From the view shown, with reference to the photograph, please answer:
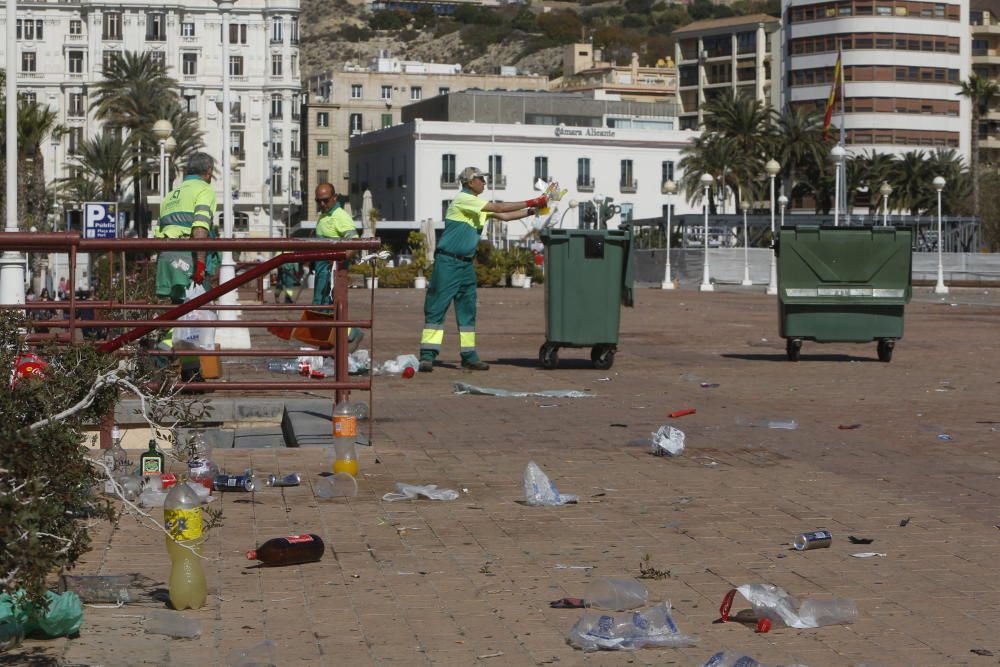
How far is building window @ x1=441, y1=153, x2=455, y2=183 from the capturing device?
102 meters

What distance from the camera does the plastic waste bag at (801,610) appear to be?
5.76 meters

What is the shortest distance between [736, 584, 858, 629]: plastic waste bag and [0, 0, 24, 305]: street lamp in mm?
8333

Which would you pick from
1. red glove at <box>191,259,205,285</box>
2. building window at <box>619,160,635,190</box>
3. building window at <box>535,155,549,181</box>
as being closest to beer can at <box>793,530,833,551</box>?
red glove at <box>191,259,205,285</box>

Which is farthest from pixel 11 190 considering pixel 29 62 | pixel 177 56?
pixel 29 62

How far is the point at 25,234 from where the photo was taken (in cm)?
800

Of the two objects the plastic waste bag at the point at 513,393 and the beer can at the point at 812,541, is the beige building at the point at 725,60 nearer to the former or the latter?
the plastic waste bag at the point at 513,393

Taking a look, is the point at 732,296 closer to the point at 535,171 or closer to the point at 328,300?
the point at 328,300

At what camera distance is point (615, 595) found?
5988 mm

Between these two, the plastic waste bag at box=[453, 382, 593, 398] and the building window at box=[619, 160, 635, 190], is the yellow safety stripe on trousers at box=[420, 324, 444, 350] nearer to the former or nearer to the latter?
the plastic waste bag at box=[453, 382, 593, 398]

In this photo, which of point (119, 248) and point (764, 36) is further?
point (764, 36)

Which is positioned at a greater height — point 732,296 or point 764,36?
point 764,36

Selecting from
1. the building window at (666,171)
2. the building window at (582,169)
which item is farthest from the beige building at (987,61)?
the building window at (582,169)

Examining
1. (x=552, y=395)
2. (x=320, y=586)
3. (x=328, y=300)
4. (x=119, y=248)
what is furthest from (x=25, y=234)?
(x=328, y=300)

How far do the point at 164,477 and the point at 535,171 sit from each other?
96258mm
